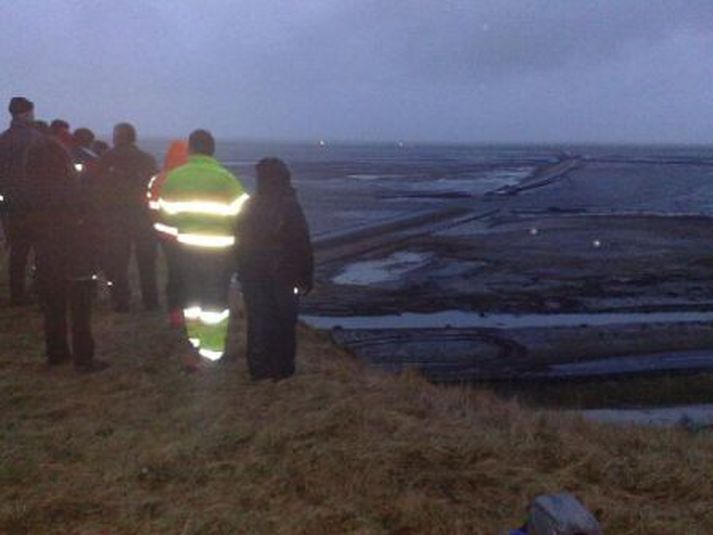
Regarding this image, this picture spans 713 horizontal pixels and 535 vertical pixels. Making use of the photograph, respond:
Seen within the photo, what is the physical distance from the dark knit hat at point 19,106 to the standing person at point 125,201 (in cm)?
86

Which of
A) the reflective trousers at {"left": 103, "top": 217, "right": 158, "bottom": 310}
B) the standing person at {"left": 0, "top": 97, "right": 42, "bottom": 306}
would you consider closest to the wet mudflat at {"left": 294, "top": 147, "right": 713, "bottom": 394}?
the reflective trousers at {"left": 103, "top": 217, "right": 158, "bottom": 310}

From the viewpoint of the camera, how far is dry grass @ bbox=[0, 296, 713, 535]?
5.07 meters

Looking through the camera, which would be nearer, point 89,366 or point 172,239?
point 172,239

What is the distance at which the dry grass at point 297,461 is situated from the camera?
5.07 metres

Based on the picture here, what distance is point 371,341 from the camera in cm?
1622

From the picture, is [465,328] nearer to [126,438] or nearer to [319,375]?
[319,375]

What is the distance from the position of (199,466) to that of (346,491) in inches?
37.7

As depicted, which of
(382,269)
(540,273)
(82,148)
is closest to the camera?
(82,148)

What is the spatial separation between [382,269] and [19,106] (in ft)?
55.4

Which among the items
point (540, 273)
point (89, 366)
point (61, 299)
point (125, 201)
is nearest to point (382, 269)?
point (540, 273)

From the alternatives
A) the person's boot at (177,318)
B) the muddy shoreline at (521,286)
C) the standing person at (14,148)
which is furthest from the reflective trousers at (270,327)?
the muddy shoreline at (521,286)

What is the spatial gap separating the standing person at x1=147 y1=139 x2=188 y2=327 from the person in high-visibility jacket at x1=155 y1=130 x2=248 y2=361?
0.33 ft

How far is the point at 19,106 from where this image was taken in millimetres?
8945

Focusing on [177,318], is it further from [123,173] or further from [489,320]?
[489,320]
